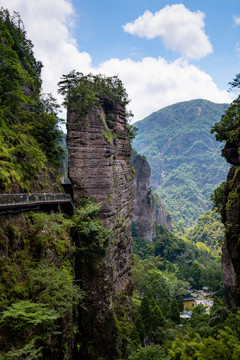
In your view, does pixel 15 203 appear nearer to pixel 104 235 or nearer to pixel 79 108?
pixel 104 235

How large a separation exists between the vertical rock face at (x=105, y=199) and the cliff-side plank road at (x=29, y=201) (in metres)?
3.46

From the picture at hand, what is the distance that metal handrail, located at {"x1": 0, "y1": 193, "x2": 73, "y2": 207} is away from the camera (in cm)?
1117

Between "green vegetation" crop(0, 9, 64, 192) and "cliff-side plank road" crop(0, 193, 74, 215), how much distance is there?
93 centimetres

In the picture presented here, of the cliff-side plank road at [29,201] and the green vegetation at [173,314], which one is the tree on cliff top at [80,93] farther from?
the green vegetation at [173,314]

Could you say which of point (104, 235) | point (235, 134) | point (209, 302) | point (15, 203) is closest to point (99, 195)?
point (104, 235)

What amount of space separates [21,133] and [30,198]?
7.41m

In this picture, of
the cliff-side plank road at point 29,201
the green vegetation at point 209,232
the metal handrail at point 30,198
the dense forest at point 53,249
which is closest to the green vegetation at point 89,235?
the dense forest at point 53,249

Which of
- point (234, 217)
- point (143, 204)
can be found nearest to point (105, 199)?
point (234, 217)

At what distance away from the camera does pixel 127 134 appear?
89.7ft

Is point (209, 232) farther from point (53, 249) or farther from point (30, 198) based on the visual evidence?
point (30, 198)

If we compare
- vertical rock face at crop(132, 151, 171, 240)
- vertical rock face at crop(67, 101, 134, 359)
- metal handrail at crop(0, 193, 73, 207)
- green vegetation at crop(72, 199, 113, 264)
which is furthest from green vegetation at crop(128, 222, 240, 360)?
metal handrail at crop(0, 193, 73, 207)

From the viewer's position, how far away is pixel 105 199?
20562 mm

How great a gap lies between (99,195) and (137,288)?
32.7 metres

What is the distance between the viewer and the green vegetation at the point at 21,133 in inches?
556
